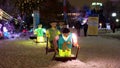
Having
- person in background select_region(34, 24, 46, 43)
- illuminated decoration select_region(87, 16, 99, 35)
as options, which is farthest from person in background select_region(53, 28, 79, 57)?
illuminated decoration select_region(87, 16, 99, 35)

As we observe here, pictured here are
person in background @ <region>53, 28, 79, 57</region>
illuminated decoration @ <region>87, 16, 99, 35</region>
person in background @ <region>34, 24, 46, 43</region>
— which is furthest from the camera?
illuminated decoration @ <region>87, 16, 99, 35</region>

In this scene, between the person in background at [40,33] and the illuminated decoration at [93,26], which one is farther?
the illuminated decoration at [93,26]

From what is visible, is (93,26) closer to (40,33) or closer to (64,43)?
(40,33)

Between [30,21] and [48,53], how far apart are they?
3894 cm

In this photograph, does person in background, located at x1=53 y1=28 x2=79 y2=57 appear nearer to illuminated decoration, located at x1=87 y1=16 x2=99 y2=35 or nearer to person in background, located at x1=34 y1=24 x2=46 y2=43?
person in background, located at x1=34 y1=24 x2=46 y2=43

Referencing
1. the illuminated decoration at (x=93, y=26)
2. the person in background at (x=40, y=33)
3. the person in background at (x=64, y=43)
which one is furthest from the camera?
the illuminated decoration at (x=93, y=26)

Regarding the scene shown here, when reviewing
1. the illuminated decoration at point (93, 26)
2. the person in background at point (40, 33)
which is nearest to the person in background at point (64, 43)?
the person in background at point (40, 33)

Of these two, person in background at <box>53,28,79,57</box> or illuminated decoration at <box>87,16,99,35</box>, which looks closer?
person in background at <box>53,28,79,57</box>

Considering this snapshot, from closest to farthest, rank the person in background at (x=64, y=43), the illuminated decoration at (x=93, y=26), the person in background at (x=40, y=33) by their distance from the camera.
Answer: the person in background at (x=64, y=43) < the person in background at (x=40, y=33) < the illuminated decoration at (x=93, y=26)

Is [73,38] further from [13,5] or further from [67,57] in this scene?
[13,5]

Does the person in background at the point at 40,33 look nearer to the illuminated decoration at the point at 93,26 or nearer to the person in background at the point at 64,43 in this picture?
the person in background at the point at 64,43

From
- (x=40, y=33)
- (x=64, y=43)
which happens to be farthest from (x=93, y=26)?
(x=64, y=43)

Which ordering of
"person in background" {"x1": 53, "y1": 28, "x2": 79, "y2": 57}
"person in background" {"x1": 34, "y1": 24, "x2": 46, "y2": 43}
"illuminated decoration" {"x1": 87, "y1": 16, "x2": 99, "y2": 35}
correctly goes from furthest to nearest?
"illuminated decoration" {"x1": 87, "y1": 16, "x2": 99, "y2": 35} < "person in background" {"x1": 34, "y1": 24, "x2": 46, "y2": 43} < "person in background" {"x1": 53, "y1": 28, "x2": 79, "y2": 57}

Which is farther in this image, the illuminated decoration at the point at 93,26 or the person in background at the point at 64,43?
the illuminated decoration at the point at 93,26
